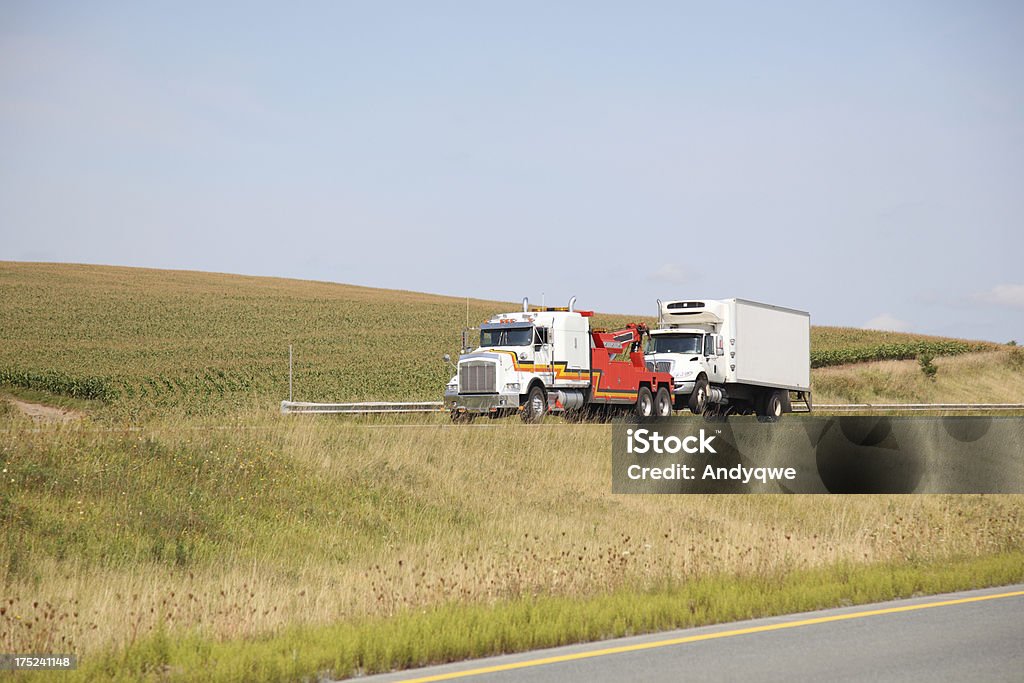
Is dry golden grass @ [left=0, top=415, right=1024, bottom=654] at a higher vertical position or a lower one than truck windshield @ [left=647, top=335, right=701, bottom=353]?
lower

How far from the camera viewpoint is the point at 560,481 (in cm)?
1988

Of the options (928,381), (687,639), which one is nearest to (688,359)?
(687,639)

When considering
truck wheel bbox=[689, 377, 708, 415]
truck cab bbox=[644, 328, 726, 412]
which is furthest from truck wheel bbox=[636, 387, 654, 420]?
truck wheel bbox=[689, 377, 708, 415]

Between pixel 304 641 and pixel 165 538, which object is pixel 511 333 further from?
pixel 304 641

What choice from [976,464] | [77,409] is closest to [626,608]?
[976,464]

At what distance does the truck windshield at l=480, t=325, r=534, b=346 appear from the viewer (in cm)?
2825

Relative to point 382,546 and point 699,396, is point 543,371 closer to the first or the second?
point 699,396

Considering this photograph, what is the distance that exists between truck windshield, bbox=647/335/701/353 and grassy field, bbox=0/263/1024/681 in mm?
9524

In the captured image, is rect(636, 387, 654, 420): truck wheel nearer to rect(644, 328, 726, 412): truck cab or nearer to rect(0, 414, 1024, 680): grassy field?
rect(644, 328, 726, 412): truck cab

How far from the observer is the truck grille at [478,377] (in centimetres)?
2750

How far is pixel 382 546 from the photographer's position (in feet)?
48.2

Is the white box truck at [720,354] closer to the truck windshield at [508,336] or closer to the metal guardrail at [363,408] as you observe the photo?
the truck windshield at [508,336]

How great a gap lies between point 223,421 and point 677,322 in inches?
714

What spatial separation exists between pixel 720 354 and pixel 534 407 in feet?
27.6
